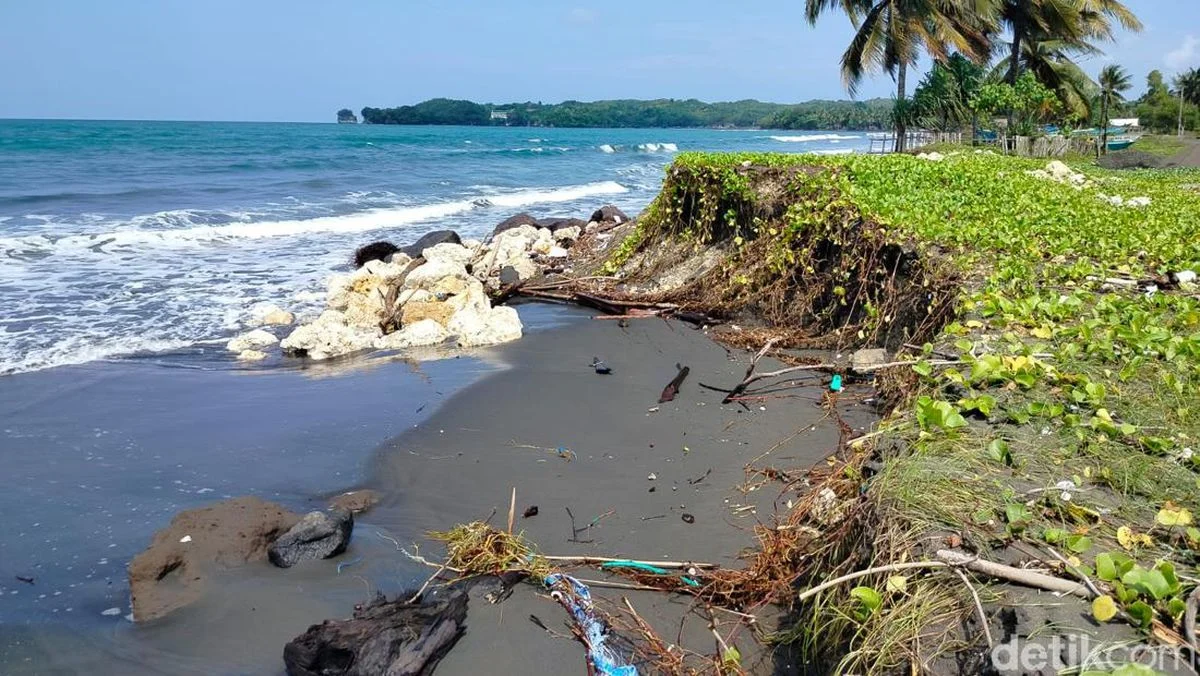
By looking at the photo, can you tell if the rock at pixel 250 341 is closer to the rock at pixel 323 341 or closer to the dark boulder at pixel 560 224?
the rock at pixel 323 341

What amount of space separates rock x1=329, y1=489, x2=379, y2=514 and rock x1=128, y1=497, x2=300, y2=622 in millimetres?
389

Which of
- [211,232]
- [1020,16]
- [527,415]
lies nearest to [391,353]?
[527,415]

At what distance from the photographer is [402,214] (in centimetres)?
2262

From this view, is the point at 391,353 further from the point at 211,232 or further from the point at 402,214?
the point at 402,214

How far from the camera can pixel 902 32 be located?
2617cm

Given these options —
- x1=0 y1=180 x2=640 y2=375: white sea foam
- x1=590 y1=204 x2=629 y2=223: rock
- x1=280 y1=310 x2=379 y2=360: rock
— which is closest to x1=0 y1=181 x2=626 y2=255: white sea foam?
x1=0 y1=180 x2=640 y2=375: white sea foam

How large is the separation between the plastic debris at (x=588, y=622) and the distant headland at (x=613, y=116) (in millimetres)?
137533

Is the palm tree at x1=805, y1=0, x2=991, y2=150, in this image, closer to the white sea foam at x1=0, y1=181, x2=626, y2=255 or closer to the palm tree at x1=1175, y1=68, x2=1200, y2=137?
the white sea foam at x1=0, y1=181, x2=626, y2=255

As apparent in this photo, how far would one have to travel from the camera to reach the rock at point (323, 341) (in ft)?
29.3

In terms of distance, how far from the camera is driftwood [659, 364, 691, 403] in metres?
6.69

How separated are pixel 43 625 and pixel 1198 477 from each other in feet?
16.9

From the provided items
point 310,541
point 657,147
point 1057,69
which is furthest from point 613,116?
point 310,541

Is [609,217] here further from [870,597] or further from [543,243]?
[870,597]

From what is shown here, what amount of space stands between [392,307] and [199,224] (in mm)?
11175
